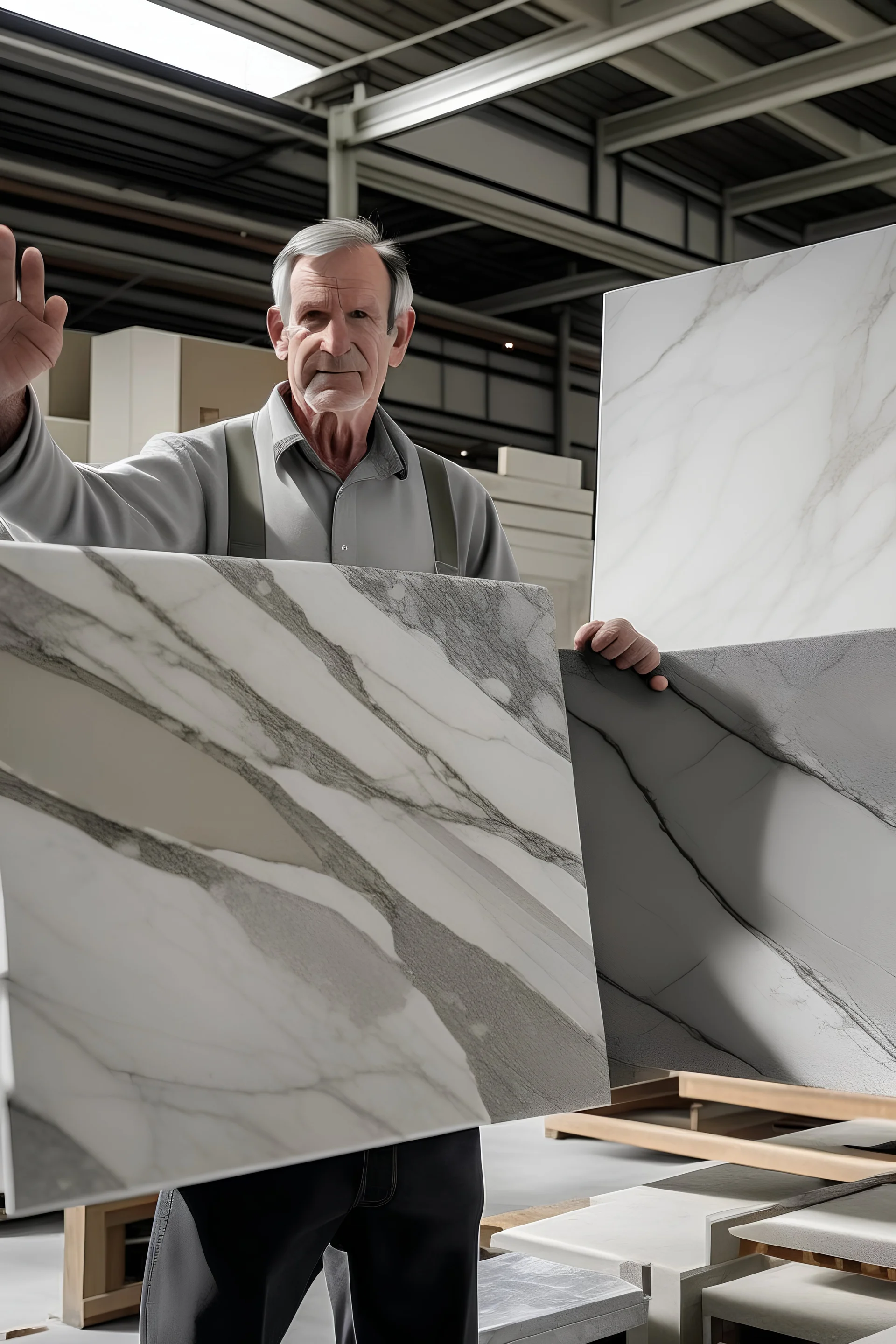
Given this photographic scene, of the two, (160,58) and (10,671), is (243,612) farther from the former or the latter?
(160,58)

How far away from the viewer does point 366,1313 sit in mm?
1209

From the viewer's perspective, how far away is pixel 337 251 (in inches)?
53.7

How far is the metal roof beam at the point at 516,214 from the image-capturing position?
13.8ft

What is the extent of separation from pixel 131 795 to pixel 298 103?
3.89 metres

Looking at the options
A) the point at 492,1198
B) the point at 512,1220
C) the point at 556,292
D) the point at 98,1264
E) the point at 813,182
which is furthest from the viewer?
the point at 556,292

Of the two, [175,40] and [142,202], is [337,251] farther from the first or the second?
[142,202]

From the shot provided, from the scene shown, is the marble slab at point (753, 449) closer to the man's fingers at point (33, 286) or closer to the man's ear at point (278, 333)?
the man's ear at point (278, 333)

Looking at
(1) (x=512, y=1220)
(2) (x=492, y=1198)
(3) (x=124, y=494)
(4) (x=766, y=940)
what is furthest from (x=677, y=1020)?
(2) (x=492, y=1198)

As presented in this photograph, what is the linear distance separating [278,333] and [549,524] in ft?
9.49

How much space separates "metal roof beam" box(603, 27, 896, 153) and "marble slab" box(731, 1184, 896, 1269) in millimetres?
3151

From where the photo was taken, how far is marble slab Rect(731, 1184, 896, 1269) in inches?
74.6

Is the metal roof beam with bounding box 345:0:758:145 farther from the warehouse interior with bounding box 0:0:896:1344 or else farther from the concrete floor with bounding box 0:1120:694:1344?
the concrete floor with bounding box 0:1120:694:1344

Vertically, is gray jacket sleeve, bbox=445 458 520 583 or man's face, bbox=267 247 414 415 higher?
man's face, bbox=267 247 414 415

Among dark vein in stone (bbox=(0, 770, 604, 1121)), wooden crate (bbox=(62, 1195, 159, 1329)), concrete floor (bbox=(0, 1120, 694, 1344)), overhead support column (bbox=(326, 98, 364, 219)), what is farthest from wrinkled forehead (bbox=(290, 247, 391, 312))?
overhead support column (bbox=(326, 98, 364, 219))
